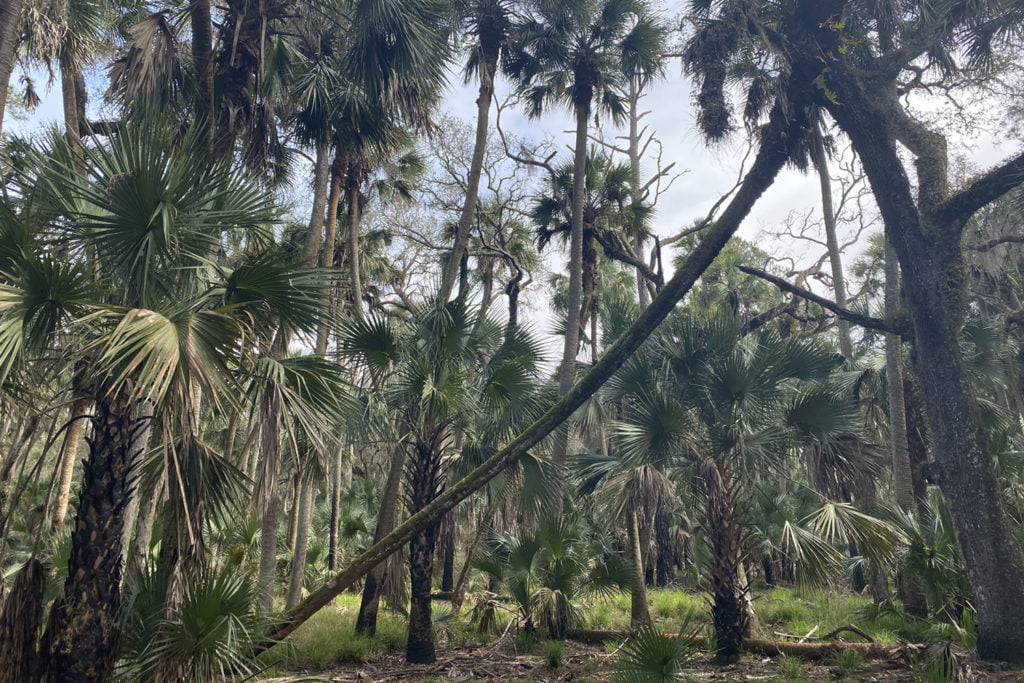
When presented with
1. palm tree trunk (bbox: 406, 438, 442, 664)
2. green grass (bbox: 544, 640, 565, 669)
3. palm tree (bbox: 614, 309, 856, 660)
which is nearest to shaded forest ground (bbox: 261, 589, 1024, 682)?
green grass (bbox: 544, 640, 565, 669)

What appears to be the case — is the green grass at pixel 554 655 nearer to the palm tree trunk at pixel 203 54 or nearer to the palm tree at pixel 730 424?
the palm tree at pixel 730 424

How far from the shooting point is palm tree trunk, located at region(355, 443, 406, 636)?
10.9 metres

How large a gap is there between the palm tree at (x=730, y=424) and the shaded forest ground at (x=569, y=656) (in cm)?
100

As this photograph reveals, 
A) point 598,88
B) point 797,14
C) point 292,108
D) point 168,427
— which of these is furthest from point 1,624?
point 598,88

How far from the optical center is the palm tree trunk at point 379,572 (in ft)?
35.7

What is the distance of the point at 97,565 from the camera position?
5336 millimetres

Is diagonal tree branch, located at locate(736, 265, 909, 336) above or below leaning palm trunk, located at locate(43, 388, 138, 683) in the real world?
above

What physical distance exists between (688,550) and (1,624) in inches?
821

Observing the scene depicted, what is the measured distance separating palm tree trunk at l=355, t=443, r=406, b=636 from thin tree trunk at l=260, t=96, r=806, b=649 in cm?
371

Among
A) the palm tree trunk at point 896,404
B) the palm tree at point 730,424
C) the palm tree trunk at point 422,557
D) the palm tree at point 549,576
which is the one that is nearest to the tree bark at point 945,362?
the palm tree at point 730,424

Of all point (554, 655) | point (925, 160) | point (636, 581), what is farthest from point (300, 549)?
point (925, 160)

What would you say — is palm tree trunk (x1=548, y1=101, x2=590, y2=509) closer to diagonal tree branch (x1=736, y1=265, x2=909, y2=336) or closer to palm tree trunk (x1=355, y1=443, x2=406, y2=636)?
palm tree trunk (x1=355, y1=443, x2=406, y2=636)

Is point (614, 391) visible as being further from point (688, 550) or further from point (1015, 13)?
point (688, 550)

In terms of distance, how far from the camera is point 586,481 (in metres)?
10.2
